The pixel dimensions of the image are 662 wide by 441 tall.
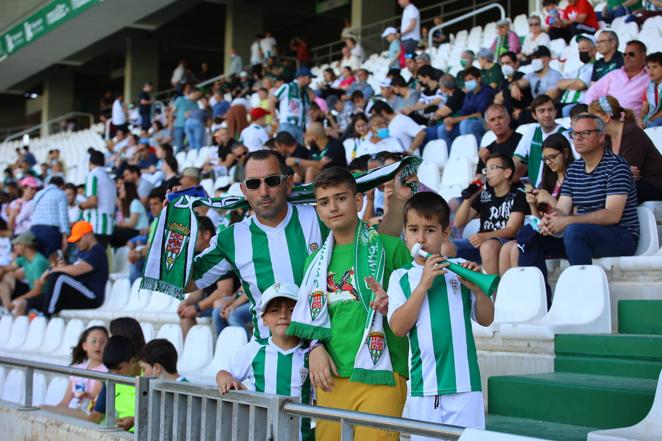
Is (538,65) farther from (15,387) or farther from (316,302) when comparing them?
(316,302)

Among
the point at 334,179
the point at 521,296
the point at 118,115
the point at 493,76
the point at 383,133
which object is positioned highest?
the point at 118,115

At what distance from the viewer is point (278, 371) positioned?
331 centimetres

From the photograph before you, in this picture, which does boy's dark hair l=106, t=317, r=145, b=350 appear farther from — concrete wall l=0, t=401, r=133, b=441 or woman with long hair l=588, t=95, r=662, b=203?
woman with long hair l=588, t=95, r=662, b=203

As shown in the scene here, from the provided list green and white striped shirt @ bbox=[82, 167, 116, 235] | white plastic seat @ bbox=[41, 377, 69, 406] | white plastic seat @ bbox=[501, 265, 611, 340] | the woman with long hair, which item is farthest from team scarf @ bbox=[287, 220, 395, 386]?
green and white striped shirt @ bbox=[82, 167, 116, 235]

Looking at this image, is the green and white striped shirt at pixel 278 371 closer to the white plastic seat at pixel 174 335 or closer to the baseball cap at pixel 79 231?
the white plastic seat at pixel 174 335

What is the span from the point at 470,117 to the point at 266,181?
5886 millimetres

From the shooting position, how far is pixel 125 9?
22.9 m

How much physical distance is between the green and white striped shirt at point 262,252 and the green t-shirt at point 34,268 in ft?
25.6

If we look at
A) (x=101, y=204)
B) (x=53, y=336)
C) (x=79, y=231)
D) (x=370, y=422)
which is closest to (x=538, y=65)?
(x=79, y=231)

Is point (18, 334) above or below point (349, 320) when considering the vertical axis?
below

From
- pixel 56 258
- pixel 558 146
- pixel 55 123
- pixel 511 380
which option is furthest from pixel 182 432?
pixel 55 123

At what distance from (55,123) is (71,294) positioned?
23427 millimetres

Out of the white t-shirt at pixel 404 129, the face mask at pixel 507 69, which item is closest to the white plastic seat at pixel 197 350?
the white t-shirt at pixel 404 129

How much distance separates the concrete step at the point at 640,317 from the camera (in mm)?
4160
